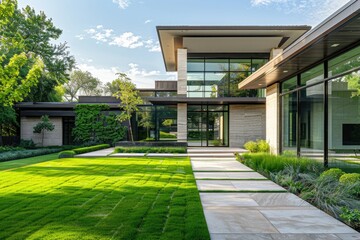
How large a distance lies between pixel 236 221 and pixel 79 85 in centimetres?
5675

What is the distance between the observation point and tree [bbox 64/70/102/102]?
5525 centimetres

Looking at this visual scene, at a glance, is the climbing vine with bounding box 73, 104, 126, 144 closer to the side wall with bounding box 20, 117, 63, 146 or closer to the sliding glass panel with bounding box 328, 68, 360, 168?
the side wall with bounding box 20, 117, 63, 146

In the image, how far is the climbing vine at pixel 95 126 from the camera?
23781mm

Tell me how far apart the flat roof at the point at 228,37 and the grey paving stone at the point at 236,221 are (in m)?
15.7

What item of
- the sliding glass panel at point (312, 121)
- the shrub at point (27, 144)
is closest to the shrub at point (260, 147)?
the sliding glass panel at point (312, 121)

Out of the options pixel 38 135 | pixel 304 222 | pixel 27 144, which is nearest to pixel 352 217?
pixel 304 222

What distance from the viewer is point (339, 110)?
28.1 ft

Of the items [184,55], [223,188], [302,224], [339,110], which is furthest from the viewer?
[184,55]

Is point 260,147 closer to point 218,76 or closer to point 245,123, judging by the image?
point 245,123

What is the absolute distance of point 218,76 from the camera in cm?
2186

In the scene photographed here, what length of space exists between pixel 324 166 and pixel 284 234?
6187 millimetres

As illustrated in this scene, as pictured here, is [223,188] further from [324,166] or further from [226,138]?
[226,138]

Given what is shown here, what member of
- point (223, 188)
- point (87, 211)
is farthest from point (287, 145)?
point (87, 211)

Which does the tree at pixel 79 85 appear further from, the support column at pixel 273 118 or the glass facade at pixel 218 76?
the support column at pixel 273 118
